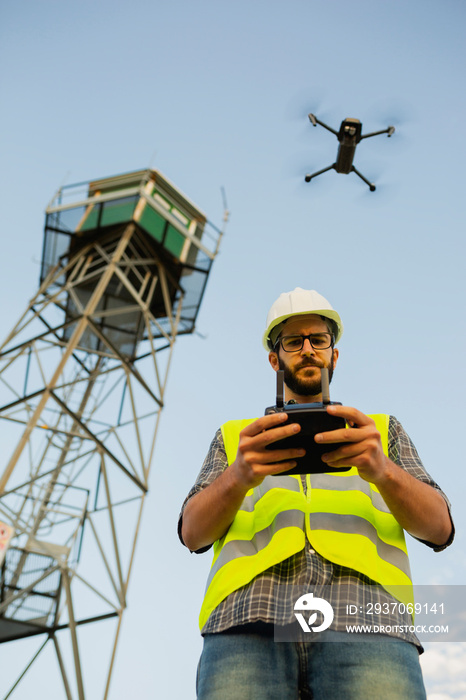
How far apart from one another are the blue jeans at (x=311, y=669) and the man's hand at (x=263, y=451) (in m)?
0.59

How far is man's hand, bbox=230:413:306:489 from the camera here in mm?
1887

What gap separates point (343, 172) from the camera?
11859mm

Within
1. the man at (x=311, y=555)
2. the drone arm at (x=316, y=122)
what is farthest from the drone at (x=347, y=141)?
the man at (x=311, y=555)

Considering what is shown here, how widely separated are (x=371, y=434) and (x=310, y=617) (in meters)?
0.69

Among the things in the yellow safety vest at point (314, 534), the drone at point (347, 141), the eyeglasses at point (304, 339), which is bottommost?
the yellow safety vest at point (314, 534)

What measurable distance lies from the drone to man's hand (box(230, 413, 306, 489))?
421 inches

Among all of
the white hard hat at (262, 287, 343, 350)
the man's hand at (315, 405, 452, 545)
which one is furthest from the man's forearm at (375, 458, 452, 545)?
the white hard hat at (262, 287, 343, 350)

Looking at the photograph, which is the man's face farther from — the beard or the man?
the man

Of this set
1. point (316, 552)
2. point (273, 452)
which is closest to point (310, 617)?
point (316, 552)

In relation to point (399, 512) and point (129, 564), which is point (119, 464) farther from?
point (399, 512)

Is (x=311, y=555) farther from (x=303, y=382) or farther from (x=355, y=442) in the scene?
(x=303, y=382)

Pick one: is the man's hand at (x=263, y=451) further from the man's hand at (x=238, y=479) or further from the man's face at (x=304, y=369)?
the man's face at (x=304, y=369)

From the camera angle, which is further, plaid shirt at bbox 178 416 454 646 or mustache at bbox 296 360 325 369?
mustache at bbox 296 360 325 369

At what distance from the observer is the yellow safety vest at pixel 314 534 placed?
2.13 m
